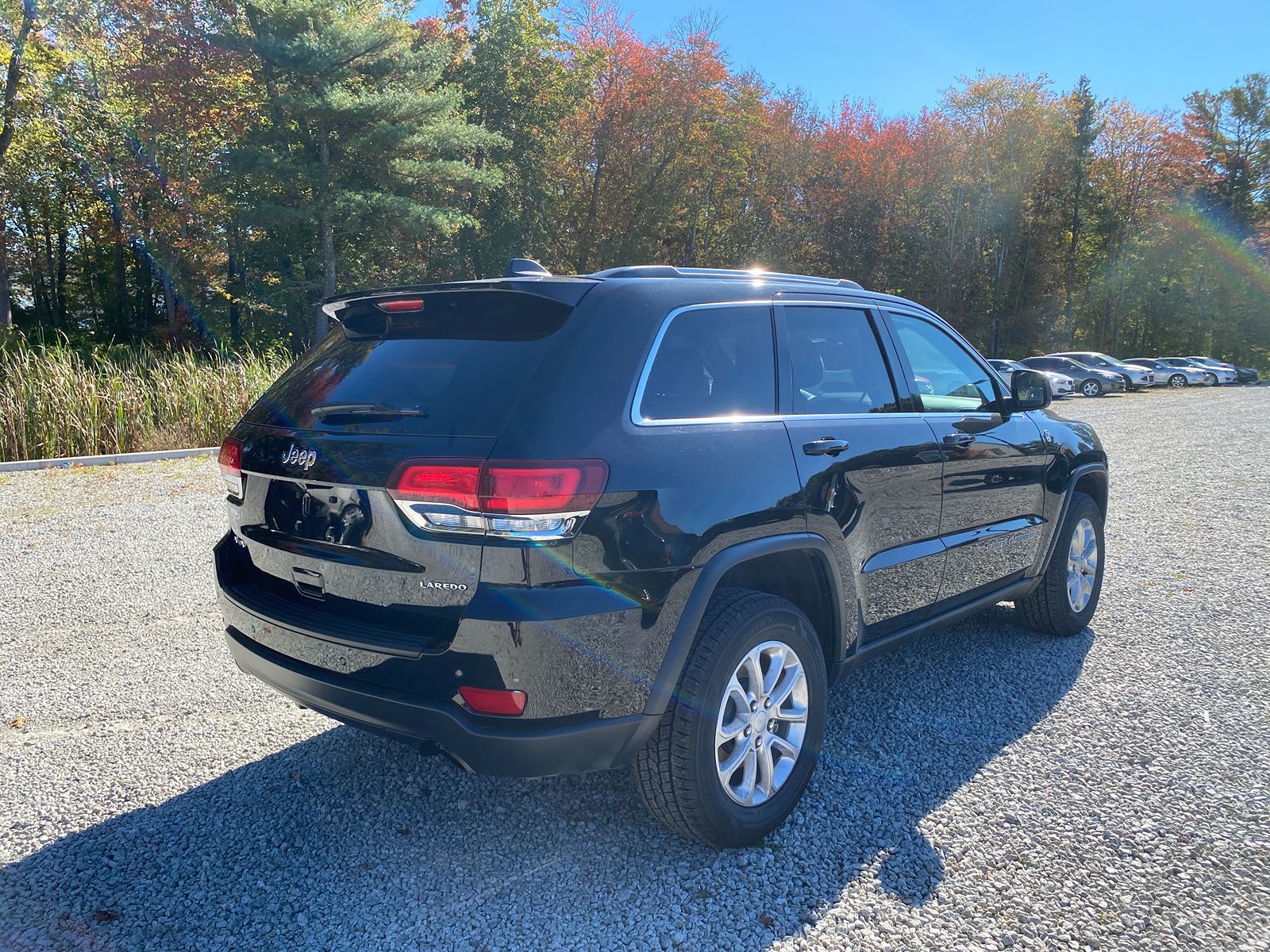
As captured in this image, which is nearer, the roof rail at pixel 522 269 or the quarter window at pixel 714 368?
the quarter window at pixel 714 368

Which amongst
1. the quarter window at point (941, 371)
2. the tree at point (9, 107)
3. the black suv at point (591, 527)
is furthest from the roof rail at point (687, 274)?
the tree at point (9, 107)

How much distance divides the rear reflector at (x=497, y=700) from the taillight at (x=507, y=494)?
1.39ft

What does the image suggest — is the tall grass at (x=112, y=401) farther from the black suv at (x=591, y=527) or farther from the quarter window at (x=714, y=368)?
the quarter window at (x=714, y=368)

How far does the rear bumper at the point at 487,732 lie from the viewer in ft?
7.60

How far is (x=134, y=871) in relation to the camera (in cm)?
269

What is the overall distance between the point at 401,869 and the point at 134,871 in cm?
83

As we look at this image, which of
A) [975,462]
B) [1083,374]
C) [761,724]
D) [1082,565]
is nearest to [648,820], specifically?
[761,724]

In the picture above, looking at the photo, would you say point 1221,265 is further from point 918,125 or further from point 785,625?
point 785,625

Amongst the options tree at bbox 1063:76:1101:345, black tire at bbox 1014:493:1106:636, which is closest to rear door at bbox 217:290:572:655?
black tire at bbox 1014:493:1106:636

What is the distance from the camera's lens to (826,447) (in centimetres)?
306

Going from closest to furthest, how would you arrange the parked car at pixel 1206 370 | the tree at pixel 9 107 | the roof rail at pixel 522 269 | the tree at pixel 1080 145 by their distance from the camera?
1. the roof rail at pixel 522 269
2. the tree at pixel 9 107
3. the parked car at pixel 1206 370
4. the tree at pixel 1080 145

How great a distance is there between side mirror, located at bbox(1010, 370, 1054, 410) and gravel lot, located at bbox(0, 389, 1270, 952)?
53.0 inches

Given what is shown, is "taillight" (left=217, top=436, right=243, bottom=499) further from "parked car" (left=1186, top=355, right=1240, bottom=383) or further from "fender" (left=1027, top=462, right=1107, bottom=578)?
"parked car" (left=1186, top=355, right=1240, bottom=383)

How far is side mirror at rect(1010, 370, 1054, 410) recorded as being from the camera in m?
4.29
